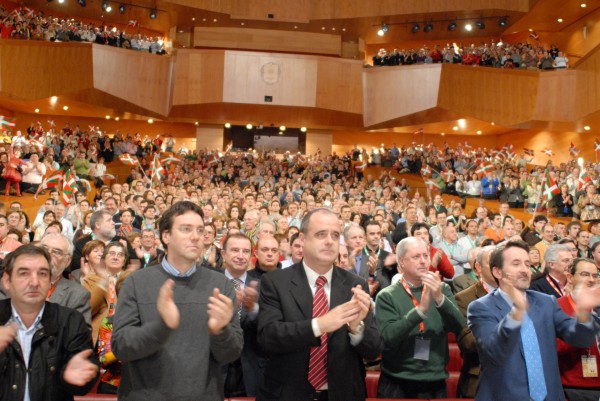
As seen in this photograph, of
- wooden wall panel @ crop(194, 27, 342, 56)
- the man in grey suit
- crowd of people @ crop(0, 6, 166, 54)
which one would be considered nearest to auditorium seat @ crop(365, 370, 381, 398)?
the man in grey suit

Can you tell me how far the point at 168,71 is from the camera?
719 inches

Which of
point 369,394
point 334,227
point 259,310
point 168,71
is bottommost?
point 369,394

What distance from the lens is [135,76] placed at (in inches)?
688

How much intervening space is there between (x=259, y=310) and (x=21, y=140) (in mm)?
11156

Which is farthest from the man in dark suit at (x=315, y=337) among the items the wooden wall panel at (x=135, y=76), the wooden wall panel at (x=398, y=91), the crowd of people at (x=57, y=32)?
the wooden wall panel at (x=135, y=76)

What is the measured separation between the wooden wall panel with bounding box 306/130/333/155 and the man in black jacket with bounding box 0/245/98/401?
19755 millimetres

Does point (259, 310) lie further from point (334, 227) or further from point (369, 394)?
point (369, 394)

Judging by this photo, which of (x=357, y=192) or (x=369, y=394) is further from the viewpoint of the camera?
(x=357, y=192)

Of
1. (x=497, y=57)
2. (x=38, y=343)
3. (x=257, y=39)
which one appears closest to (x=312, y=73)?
(x=257, y=39)

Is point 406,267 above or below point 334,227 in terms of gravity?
below

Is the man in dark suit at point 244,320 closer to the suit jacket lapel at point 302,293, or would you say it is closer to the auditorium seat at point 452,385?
the suit jacket lapel at point 302,293

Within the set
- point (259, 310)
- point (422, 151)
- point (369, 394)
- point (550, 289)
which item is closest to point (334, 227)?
point (259, 310)

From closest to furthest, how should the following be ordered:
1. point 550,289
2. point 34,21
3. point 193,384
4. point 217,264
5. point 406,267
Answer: point 193,384 < point 406,267 < point 550,289 < point 217,264 < point 34,21

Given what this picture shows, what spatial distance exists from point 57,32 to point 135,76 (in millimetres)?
2430
